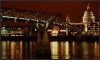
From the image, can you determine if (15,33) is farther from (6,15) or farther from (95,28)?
(6,15)

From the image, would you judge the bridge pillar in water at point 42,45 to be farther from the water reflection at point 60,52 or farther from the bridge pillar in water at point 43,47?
the water reflection at point 60,52

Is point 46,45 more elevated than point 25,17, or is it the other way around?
point 25,17

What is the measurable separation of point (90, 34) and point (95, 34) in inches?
40.1

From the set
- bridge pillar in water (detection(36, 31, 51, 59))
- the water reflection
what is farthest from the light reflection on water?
bridge pillar in water (detection(36, 31, 51, 59))

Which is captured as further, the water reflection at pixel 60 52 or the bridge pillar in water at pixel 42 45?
the water reflection at pixel 60 52

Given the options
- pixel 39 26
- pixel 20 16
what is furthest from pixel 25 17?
pixel 39 26

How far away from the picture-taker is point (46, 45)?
2244 cm

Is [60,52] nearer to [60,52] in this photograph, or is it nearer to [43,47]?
[60,52]

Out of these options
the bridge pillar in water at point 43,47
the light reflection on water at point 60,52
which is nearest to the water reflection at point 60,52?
the light reflection on water at point 60,52

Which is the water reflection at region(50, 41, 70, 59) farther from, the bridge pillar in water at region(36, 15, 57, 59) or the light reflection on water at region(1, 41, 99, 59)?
the bridge pillar in water at region(36, 15, 57, 59)

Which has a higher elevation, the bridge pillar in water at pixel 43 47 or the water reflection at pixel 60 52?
the bridge pillar in water at pixel 43 47

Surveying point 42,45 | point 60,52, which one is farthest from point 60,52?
point 42,45

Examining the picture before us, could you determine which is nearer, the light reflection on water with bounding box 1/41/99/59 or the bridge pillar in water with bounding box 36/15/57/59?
the bridge pillar in water with bounding box 36/15/57/59

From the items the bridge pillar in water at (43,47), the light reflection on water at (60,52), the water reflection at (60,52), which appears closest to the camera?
the bridge pillar in water at (43,47)
